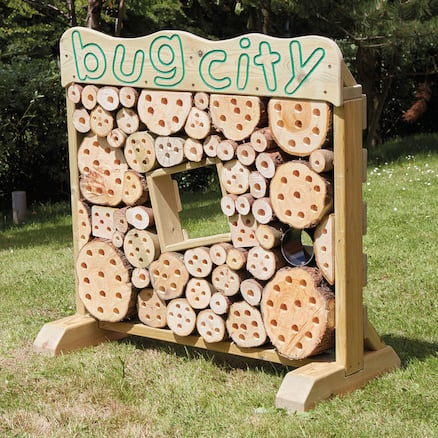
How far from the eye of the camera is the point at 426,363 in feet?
13.7

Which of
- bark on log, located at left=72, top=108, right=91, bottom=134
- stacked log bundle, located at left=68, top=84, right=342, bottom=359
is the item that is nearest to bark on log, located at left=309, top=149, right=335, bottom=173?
stacked log bundle, located at left=68, top=84, right=342, bottom=359

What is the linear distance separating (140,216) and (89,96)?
0.68 m

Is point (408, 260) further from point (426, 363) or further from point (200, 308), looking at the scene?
point (200, 308)

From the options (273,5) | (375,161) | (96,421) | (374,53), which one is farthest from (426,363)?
(374,53)

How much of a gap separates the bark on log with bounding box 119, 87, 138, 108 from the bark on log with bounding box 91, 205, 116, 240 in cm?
55

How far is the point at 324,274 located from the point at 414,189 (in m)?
4.86

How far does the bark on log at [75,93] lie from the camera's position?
4.51m

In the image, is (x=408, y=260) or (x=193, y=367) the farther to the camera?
(x=408, y=260)

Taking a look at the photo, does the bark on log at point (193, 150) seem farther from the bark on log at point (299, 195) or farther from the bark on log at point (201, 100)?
the bark on log at point (299, 195)

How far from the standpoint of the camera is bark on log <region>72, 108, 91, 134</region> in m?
4.49

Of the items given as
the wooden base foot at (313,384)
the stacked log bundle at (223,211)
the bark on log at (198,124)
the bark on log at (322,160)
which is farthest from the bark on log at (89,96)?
the wooden base foot at (313,384)

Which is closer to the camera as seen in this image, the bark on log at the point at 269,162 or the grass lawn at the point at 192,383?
the grass lawn at the point at 192,383

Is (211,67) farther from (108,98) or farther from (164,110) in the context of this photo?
(108,98)

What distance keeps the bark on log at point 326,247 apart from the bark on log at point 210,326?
62 centimetres
